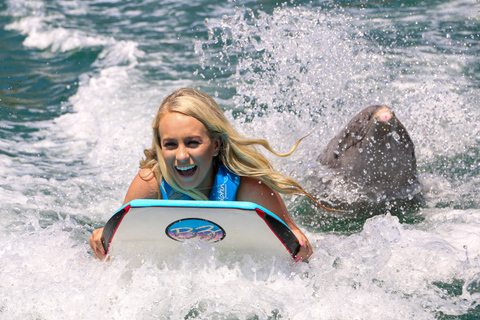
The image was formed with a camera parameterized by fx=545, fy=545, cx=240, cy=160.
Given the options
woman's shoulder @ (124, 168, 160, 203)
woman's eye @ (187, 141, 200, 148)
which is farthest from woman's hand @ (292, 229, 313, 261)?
woman's shoulder @ (124, 168, 160, 203)

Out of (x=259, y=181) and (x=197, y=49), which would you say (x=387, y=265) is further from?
(x=197, y=49)

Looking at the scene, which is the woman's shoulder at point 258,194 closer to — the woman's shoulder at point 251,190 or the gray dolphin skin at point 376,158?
the woman's shoulder at point 251,190

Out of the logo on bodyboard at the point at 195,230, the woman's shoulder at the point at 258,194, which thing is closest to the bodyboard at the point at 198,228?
the logo on bodyboard at the point at 195,230

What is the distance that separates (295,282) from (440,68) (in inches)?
160

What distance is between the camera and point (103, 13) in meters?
8.59

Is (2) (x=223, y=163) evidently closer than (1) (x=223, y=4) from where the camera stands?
Yes

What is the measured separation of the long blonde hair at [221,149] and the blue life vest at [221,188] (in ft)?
0.12

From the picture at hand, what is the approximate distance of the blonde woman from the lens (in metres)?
2.66

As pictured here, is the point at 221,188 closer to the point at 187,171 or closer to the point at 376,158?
the point at 187,171

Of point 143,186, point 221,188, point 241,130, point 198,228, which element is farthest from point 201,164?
point 241,130

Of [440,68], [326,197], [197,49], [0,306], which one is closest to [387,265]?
[326,197]

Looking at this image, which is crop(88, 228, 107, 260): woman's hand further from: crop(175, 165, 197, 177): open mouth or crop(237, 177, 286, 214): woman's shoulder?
crop(237, 177, 286, 214): woman's shoulder

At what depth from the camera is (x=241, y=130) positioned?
5164mm

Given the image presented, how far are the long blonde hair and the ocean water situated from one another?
0.42 m
